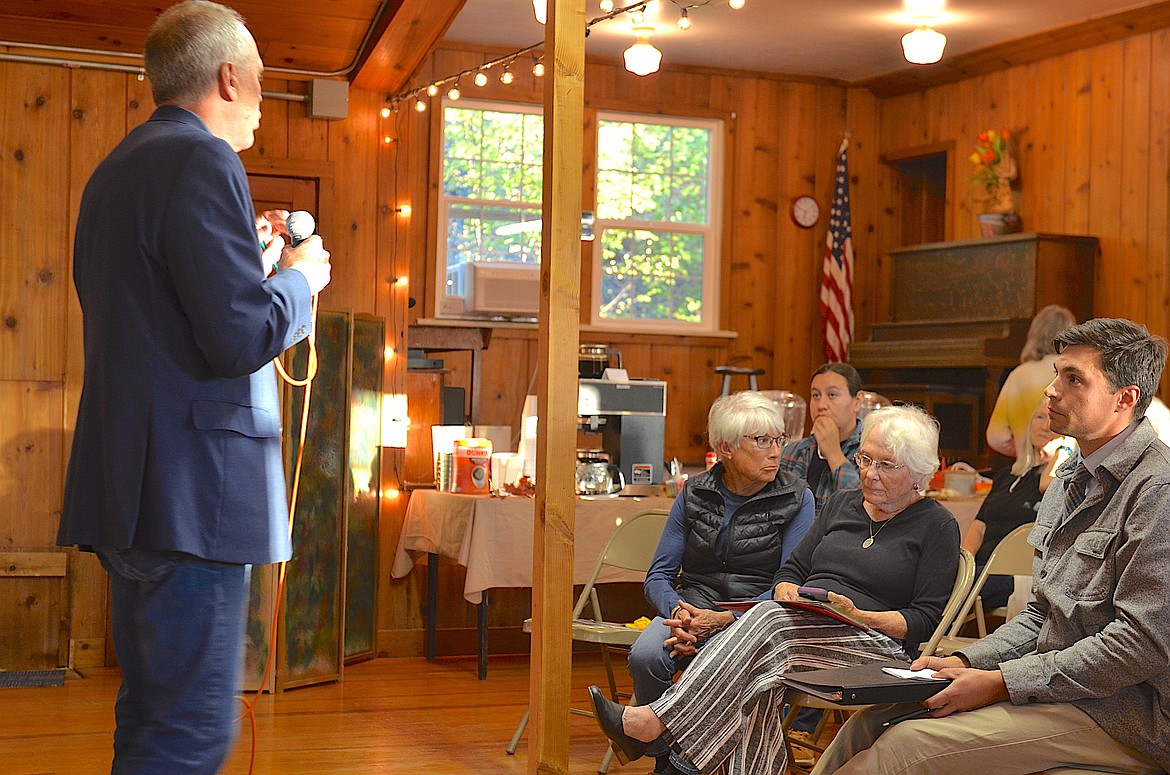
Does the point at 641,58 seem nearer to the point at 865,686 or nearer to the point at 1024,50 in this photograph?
the point at 1024,50

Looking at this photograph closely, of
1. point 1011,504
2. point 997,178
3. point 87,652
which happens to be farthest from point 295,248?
point 997,178

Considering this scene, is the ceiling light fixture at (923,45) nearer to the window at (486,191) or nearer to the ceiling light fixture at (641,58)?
the ceiling light fixture at (641,58)

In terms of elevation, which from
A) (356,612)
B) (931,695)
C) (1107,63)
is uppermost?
(1107,63)

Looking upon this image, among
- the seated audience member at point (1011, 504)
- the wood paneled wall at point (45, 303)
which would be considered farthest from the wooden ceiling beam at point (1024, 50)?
the wood paneled wall at point (45, 303)

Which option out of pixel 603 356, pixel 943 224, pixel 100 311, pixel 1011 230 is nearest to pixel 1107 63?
pixel 1011 230

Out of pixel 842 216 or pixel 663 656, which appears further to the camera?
pixel 842 216

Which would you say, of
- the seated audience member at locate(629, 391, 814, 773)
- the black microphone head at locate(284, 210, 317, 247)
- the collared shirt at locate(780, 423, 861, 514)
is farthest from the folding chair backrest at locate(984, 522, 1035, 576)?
the black microphone head at locate(284, 210, 317, 247)

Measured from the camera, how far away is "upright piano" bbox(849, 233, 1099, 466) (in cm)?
681

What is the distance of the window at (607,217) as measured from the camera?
7117mm

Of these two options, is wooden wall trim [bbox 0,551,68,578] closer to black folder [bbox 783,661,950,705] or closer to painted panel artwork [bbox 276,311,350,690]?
painted panel artwork [bbox 276,311,350,690]

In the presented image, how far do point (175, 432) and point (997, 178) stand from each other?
635 cm

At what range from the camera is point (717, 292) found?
25.6ft

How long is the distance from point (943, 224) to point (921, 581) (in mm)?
5563

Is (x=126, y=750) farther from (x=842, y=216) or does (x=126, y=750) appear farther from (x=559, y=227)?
(x=842, y=216)
